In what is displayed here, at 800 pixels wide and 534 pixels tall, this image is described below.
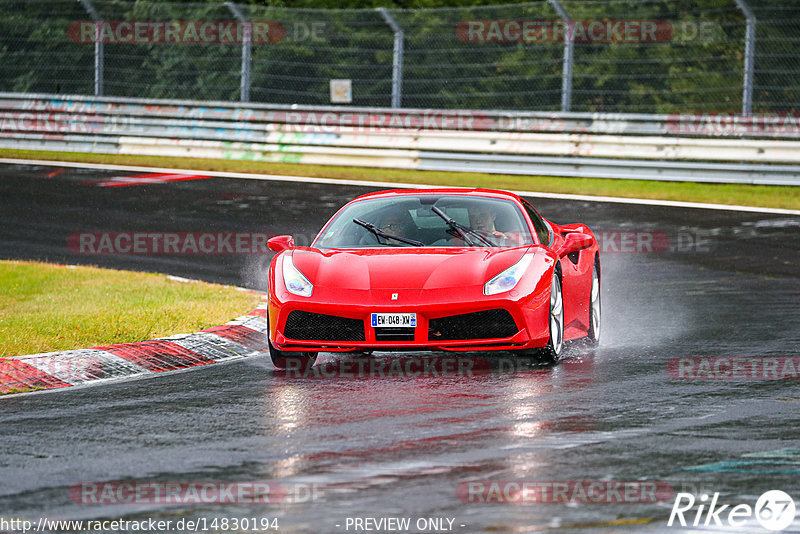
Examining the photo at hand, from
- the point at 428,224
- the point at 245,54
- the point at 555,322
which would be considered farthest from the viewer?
the point at 245,54

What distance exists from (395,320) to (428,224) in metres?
1.40

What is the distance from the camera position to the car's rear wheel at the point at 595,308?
394 inches

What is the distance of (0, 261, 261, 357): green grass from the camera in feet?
31.4

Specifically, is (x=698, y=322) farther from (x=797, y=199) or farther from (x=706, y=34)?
(x=706, y=34)

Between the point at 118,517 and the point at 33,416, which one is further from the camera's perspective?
the point at 33,416

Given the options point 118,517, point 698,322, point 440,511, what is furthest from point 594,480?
Answer: point 698,322

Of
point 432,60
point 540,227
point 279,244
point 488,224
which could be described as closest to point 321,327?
point 279,244

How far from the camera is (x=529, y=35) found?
853 inches

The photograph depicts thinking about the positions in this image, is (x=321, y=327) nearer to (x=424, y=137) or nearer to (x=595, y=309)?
(x=595, y=309)

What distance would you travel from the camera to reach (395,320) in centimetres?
825

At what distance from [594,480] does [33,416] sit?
330 centimetres

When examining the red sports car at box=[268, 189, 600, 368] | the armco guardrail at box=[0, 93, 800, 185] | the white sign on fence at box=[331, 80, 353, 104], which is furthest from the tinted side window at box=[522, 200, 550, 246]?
the white sign on fence at box=[331, 80, 353, 104]

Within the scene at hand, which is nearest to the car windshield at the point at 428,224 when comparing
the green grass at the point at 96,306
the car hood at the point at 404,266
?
the car hood at the point at 404,266

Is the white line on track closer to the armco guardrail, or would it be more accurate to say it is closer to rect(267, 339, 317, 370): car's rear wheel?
the armco guardrail
